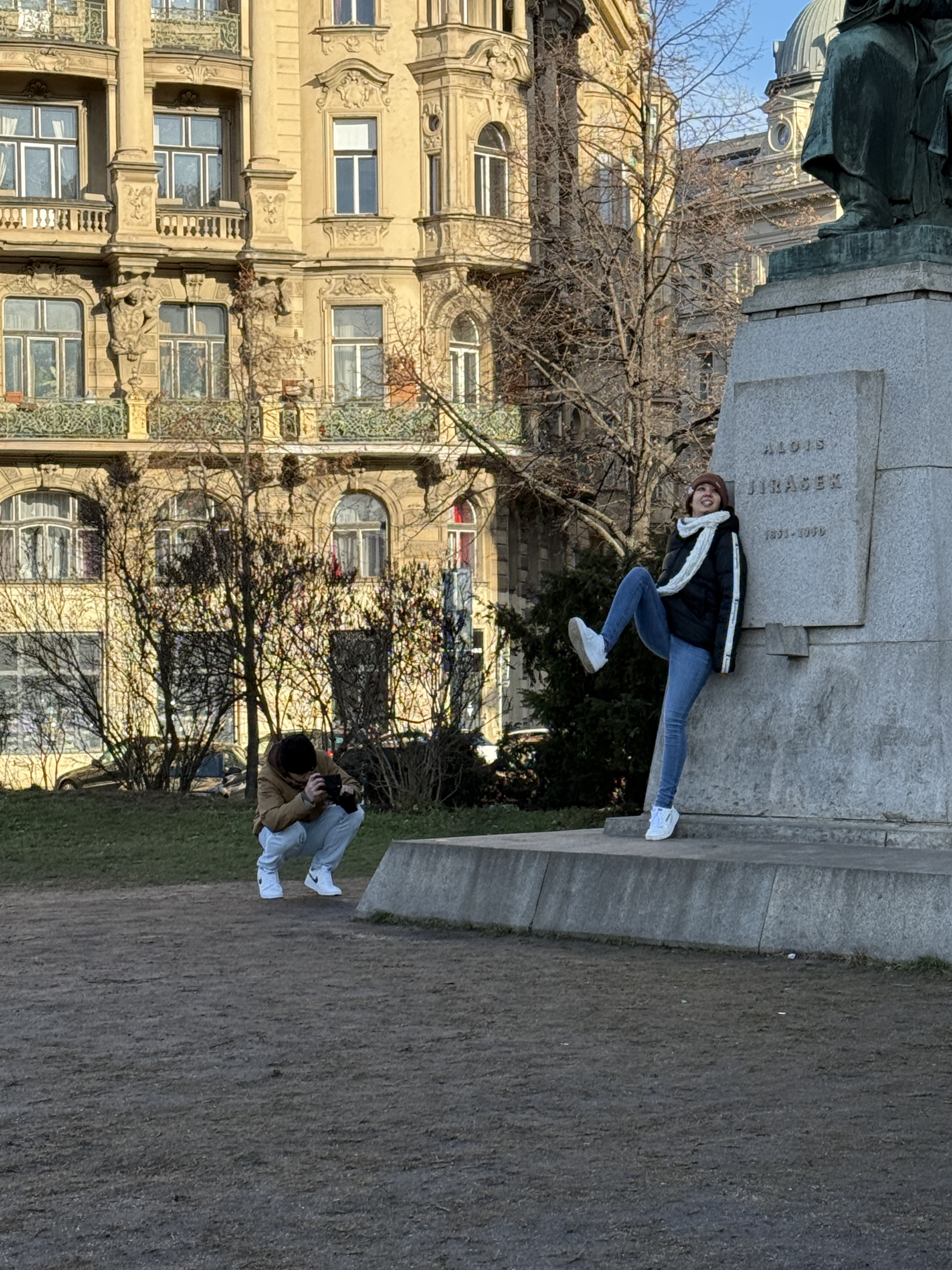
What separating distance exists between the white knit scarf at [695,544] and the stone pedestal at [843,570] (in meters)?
0.22

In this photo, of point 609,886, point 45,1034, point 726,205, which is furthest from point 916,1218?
point 726,205

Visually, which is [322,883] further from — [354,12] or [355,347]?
[354,12]

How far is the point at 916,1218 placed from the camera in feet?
16.1

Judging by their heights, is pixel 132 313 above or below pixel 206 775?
above

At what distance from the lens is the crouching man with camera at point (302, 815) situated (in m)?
12.0

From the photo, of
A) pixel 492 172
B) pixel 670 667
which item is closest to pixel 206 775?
pixel 670 667

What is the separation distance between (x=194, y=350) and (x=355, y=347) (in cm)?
331

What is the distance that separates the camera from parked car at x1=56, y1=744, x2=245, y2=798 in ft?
80.6

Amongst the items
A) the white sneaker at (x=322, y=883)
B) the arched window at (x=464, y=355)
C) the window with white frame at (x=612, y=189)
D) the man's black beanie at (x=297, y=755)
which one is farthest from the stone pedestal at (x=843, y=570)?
the arched window at (x=464, y=355)

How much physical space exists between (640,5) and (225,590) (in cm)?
1267

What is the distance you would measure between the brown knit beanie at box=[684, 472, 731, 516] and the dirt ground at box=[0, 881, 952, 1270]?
2152 millimetres

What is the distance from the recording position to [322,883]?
12.3m

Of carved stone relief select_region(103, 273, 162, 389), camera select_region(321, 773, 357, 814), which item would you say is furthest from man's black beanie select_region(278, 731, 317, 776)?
carved stone relief select_region(103, 273, 162, 389)

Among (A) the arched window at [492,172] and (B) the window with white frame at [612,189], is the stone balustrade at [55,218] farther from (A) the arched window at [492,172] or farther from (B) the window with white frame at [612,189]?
(B) the window with white frame at [612,189]
